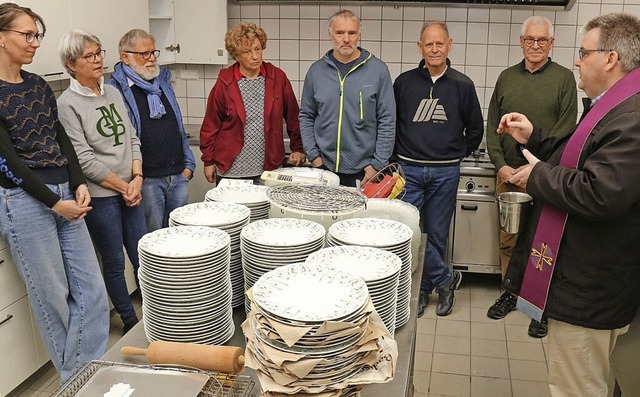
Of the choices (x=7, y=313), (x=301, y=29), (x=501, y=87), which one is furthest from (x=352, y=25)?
(x=7, y=313)

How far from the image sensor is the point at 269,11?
445 cm

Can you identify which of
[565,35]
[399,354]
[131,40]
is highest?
[565,35]

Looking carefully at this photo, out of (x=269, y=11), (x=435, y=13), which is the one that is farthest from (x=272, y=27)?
(x=435, y=13)

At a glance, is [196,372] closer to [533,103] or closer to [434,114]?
[434,114]

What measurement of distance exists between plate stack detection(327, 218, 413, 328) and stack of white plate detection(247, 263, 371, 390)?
41cm

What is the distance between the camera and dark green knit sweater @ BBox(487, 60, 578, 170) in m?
3.46

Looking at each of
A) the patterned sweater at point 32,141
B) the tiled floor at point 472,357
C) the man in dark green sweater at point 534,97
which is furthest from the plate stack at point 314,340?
the man in dark green sweater at point 534,97

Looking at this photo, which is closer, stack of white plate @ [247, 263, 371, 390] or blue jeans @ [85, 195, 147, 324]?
stack of white plate @ [247, 263, 371, 390]

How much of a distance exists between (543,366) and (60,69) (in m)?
2.78

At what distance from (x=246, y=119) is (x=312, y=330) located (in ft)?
7.60

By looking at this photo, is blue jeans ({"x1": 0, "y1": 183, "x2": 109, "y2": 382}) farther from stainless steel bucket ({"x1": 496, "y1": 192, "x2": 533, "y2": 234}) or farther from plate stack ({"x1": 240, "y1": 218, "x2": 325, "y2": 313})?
stainless steel bucket ({"x1": 496, "y1": 192, "x2": 533, "y2": 234})

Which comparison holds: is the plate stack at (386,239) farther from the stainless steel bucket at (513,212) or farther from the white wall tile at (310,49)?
the white wall tile at (310,49)

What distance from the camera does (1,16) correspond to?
7.93ft

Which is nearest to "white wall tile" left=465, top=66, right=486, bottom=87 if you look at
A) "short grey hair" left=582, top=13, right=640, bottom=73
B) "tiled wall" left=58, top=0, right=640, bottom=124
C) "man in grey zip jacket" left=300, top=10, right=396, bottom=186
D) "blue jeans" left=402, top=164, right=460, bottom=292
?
"tiled wall" left=58, top=0, right=640, bottom=124
